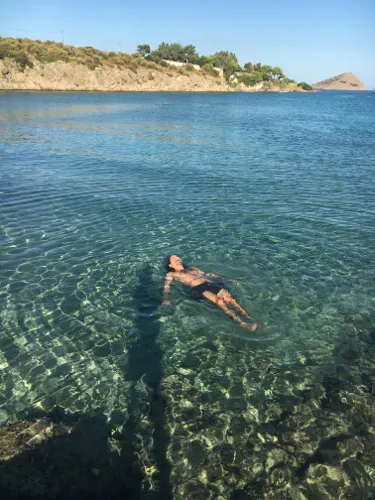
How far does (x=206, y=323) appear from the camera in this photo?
971 cm

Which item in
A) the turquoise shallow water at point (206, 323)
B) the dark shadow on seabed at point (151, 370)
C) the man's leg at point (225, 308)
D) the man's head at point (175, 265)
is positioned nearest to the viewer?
the dark shadow on seabed at point (151, 370)

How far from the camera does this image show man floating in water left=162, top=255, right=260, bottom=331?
9875 mm

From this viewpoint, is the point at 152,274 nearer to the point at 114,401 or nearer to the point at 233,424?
the point at 114,401

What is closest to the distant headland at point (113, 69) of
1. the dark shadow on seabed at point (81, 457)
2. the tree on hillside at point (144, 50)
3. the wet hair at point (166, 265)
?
the tree on hillside at point (144, 50)

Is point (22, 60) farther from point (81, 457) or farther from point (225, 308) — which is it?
point (81, 457)

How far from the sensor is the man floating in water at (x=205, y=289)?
9.88 meters

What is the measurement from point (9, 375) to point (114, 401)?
248 centimetres

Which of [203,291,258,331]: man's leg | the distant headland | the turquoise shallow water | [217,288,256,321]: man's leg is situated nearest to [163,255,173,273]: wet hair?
the turquoise shallow water

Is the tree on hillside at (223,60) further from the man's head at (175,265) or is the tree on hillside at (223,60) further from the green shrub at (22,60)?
the man's head at (175,265)

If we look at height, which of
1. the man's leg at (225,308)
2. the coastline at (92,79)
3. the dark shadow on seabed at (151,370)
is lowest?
the dark shadow on seabed at (151,370)

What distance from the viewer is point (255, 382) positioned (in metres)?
7.83

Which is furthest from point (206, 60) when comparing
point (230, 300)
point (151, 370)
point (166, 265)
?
point (151, 370)

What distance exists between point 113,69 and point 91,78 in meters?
10.2

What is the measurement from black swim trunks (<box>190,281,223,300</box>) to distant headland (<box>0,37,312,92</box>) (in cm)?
11138
